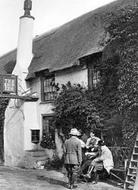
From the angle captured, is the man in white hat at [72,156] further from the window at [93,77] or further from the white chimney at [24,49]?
the white chimney at [24,49]

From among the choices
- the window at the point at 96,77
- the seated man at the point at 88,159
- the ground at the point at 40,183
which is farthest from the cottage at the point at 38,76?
the seated man at the point at 88,159

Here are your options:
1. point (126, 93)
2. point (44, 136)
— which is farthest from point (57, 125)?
point (126, 93)

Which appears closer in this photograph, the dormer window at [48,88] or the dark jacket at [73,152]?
the dark jacket at [73,152]

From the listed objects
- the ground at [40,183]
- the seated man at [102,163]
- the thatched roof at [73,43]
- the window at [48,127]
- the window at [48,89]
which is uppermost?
the thatched roof at [73,43]

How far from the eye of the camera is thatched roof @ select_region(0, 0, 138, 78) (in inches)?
623

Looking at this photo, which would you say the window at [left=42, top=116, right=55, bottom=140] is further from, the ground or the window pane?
the ground

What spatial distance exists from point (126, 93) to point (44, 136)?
20.5 feet

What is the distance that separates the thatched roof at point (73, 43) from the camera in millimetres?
15827

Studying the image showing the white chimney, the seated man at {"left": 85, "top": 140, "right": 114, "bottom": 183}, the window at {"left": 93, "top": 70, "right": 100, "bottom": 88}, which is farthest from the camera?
the white chimney

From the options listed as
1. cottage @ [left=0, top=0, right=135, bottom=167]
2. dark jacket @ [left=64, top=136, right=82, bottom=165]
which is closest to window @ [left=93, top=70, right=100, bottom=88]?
cottage @ [left=0, top=0, right=135, bottom=167]

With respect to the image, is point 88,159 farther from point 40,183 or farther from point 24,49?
point 24,49

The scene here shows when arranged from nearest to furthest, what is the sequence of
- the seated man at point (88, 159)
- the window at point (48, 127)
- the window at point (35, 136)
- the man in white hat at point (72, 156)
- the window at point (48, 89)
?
the man in white hat at point (72, 156), the seated man at point (88, 159), the window at point (48, 127), the window at point (48, 89), the window at point (35, 136)

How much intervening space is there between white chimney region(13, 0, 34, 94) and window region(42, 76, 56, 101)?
1.11 metres

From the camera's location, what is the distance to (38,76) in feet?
63.1
